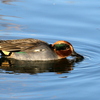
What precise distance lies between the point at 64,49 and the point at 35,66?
1160mm

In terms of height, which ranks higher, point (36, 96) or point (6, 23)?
point (6, 23)

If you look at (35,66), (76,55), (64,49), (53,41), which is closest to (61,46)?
(64,49)

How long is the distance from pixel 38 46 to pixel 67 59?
0.91 metres

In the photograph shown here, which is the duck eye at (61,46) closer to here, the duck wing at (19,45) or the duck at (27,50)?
the duck at (27,50)

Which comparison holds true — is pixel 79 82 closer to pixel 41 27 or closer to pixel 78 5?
pixel 41 27

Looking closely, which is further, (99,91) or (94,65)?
(94,65)

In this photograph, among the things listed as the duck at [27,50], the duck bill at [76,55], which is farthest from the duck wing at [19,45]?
the duck bill at [76,55]

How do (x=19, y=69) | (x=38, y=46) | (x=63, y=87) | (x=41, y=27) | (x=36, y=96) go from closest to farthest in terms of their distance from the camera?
(x=36, y=96) < (x=63, y=87) < (x=19, y=69) < (x=38, y=46) < (x=41, y=27)

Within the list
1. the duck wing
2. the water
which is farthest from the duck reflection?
the duck wing

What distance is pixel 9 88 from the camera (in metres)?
8.26

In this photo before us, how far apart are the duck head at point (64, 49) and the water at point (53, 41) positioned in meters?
0.34

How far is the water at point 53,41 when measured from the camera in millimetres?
8188

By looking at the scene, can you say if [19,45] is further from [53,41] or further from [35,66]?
[53,41]

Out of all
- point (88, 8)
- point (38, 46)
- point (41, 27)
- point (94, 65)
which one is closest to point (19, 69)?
point (38, 46)
